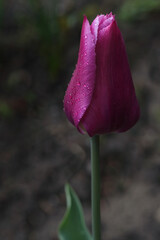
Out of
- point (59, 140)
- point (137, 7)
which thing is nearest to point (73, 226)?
Result: point (59, 140)

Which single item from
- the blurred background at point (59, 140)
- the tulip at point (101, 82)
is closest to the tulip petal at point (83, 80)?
the tulip at point (101, 82)

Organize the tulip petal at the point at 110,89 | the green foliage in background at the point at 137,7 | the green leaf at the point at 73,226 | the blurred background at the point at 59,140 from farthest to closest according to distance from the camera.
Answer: the green foliage in background at the point at 137,7
the blurred background at the point at 59,140
the green leaf at the point at 73,226
the tulip petal at the point at 110,89

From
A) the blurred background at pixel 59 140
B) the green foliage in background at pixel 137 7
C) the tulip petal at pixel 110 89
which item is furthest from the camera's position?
the green foliage in background at pixel 137 7

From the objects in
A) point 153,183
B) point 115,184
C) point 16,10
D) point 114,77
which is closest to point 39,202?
point 115,184

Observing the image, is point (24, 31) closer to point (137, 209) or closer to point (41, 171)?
point (41, 171)

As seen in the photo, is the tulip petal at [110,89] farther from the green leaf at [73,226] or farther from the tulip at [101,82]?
the green leaf at [73,226]

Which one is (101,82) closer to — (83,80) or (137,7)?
(83,80)

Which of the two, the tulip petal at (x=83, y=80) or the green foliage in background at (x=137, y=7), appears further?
the green foliage in background at (x=137, y=7)
